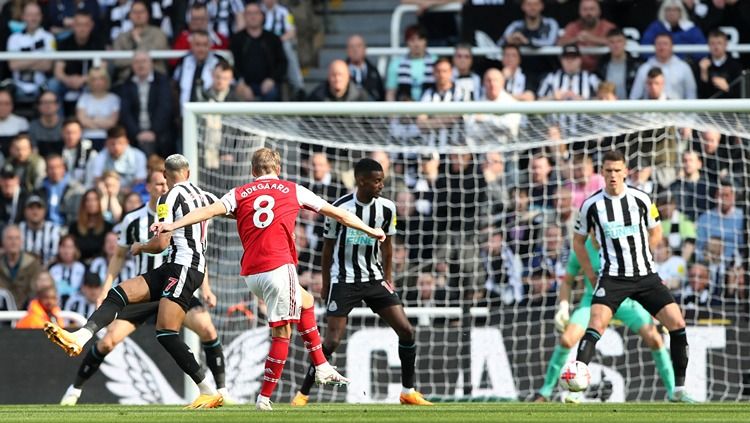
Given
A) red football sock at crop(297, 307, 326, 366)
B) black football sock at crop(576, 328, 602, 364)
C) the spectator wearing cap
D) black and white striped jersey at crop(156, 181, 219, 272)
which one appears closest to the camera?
red football sock at crop(297, 307, 326, 366)

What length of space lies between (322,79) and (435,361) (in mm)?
5997

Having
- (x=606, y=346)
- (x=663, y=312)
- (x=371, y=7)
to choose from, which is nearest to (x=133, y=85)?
(x=371, y=7)

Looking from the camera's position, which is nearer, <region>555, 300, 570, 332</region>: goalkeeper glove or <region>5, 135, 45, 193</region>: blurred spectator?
<region>555, 300, 570, 332</region>: goalkeeper glove

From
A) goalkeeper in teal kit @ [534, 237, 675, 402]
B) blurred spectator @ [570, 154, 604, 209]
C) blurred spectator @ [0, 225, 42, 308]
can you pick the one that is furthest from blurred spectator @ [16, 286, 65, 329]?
blurred spectator @ [570, 154, 604, 209]

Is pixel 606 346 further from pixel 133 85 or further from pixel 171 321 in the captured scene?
pixel 133 85

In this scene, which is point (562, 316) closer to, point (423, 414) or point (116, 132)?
point (423, 414)

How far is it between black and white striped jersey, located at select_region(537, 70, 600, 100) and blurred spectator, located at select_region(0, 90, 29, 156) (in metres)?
6.48

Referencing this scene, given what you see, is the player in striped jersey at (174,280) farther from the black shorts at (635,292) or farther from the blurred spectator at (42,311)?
the blurred spectator at (42,311)

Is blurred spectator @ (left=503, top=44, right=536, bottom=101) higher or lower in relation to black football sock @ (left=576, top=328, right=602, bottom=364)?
higher

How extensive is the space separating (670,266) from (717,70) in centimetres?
294

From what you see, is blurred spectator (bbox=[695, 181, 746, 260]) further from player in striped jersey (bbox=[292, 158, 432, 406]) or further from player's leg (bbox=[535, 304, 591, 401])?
player in striped jersey (bbox=[292, 158, 432, 406])

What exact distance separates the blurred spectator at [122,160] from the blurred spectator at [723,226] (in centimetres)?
637

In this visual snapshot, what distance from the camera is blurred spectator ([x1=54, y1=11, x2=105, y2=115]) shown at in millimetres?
18297

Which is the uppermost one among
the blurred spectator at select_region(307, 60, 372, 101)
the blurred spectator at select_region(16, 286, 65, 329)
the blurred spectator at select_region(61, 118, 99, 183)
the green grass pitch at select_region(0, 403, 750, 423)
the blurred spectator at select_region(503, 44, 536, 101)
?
the blurred spectator at select_region(503, 44, 536, 101)
